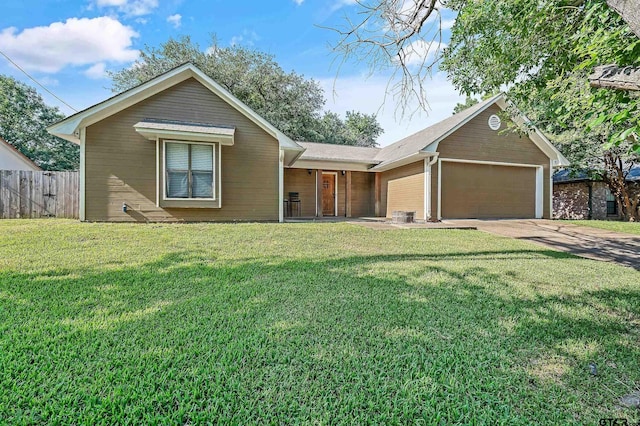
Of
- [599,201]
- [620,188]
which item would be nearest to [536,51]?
[620,188]

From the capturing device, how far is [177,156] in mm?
8562

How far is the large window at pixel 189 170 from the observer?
854 cm

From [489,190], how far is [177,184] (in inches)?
459

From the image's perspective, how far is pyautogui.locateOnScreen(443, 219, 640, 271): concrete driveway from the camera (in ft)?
20.0

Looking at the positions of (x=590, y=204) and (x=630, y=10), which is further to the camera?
(x=590, y=204)

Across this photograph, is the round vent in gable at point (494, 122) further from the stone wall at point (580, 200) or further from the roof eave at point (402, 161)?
the stone wall at point (580, 200)

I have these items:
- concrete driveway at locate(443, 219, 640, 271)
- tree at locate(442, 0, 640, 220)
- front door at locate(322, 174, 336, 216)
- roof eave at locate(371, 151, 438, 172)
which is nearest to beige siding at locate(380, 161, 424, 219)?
roof eave at locate(371, 151, 438, 172)

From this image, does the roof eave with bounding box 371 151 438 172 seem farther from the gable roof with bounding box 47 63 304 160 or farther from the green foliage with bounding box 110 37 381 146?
the green foliage with bounding box 110 37 381 146

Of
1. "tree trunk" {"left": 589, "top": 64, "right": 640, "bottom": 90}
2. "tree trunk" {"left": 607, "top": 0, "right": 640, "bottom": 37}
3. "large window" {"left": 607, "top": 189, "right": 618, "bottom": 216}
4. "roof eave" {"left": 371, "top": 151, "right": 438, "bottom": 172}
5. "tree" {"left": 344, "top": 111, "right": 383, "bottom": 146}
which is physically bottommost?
"large window" {"left": 607, "top": 189, "right": 618, "bottom": 216}

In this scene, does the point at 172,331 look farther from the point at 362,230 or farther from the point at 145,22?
the point at 145,22

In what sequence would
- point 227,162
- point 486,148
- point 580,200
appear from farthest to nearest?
point 580,200, point 486,148, point 227,162

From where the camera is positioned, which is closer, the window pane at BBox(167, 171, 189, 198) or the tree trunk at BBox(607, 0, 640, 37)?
the tree trunk at BBox(607, 0, 640, 37)

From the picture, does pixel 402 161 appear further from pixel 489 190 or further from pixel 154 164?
pixel 154 164

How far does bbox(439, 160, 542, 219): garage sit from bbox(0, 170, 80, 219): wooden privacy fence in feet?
43.4
